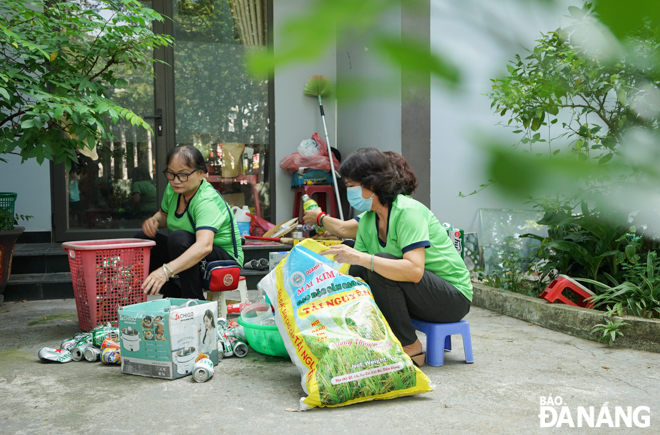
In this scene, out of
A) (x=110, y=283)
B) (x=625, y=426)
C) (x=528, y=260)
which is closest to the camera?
(x=625, y=426)

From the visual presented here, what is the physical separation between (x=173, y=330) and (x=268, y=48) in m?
1.77

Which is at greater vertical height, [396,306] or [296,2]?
[296,2]

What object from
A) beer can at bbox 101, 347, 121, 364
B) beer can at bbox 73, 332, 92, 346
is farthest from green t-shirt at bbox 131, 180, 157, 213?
beer can at bbox 101, 347, 121, 364

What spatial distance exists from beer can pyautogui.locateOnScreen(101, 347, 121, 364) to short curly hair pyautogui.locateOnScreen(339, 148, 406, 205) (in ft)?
3.91

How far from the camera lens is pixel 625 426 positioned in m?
1.55

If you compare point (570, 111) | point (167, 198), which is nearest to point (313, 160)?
point (167, 198)

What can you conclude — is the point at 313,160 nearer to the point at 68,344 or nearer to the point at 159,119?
the point at 159,119

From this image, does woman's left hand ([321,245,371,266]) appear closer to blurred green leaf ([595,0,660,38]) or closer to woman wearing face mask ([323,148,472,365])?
woman wearing face mask ([323,148,472,365])

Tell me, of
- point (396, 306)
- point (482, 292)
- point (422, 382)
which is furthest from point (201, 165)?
point (482, 292)

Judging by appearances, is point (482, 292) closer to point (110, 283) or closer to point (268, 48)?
point (110, 283)

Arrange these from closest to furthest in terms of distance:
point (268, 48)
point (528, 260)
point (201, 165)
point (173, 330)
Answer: point (268, 48)
point (173, 330)
point (201, 165)
point (528, 260)

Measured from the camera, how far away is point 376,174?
2145mm

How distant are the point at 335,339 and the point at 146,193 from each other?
3.45 metres

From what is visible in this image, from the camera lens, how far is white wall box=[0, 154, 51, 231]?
428cm
